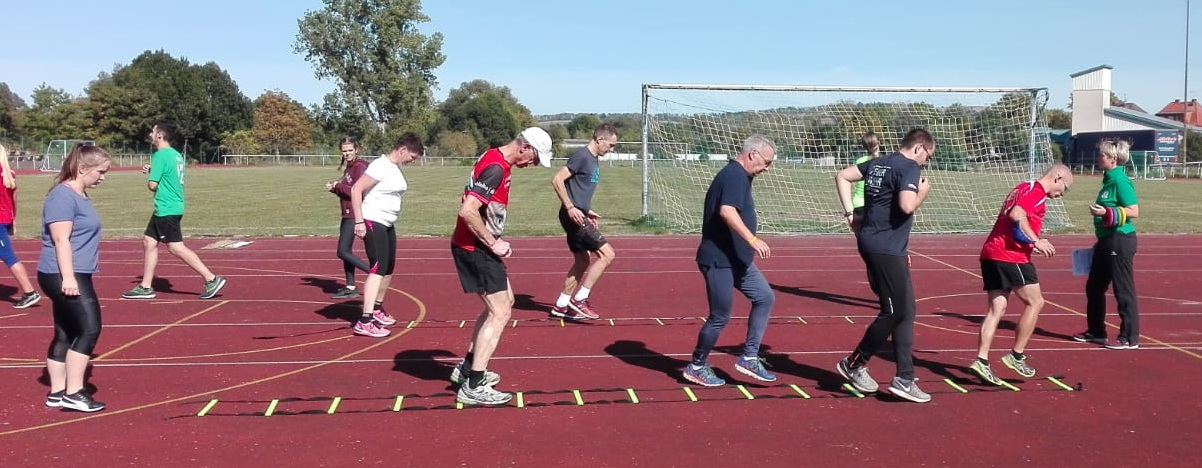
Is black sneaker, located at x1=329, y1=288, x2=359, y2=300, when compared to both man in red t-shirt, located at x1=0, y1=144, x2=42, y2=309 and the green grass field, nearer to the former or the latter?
man in red t-shirt, located at x1=0, y1=144, x2=42, y2=309

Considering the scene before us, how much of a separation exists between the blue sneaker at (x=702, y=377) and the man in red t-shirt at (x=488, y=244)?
1248mm

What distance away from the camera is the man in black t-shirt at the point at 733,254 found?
20.1ft

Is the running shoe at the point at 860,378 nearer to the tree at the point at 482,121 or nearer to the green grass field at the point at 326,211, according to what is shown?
the green grass field at the point at 326,211

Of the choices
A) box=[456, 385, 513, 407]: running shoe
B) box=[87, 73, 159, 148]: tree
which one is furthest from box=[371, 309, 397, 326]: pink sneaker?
box=[87, 73, 159, 148]: tree

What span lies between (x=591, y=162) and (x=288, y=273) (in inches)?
201

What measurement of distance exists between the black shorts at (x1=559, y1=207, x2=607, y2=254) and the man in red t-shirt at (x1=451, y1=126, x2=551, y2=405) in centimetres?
276

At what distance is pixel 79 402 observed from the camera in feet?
18.9

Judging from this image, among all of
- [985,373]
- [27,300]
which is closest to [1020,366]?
[985,373]

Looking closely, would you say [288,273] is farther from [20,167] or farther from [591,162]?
[20,167]

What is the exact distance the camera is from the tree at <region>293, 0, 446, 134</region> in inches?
2908

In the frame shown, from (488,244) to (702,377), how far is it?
69.8 inches

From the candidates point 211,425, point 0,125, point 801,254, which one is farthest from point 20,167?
point 211,425

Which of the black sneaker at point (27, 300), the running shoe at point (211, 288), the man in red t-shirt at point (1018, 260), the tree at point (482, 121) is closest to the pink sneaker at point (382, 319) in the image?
the running shoe at point (211, 288)

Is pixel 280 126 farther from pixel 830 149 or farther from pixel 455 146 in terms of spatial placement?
pixel 830 149
